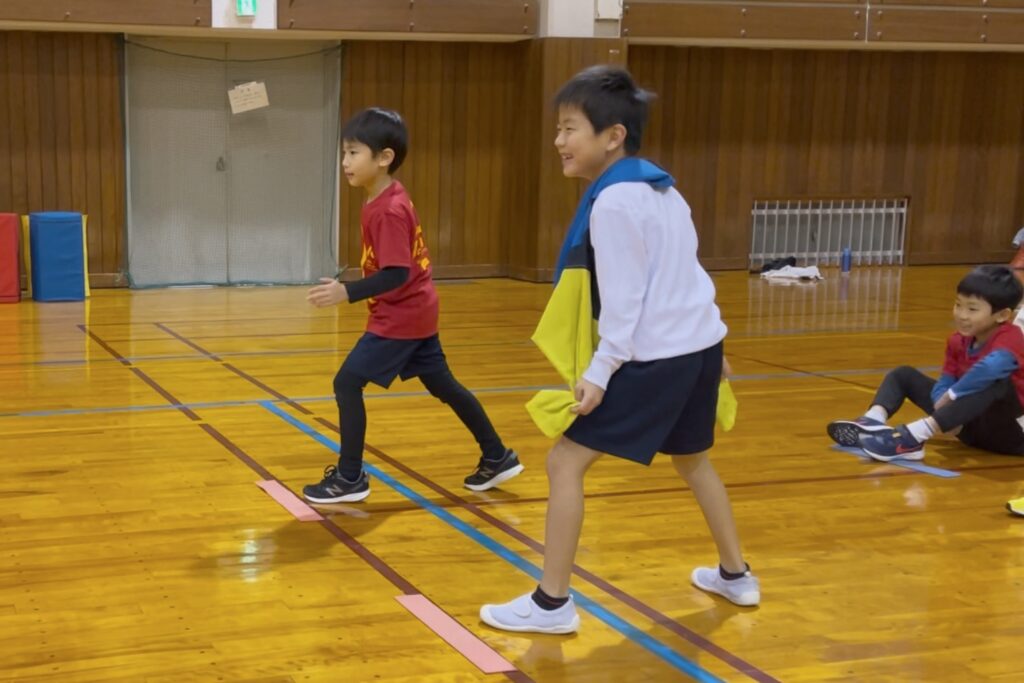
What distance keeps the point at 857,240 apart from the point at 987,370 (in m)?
8.10

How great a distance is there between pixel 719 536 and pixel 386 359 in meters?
1.34

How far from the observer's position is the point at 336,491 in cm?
430

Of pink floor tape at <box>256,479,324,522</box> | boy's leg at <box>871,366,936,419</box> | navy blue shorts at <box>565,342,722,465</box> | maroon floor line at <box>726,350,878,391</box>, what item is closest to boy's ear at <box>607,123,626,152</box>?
navy blue shorts at <box>565,342,722,465</box>

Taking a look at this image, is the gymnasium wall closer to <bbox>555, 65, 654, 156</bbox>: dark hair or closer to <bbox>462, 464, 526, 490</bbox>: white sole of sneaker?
<bbox>462, 464, 526, 490</bbox>: white sole of sneaker

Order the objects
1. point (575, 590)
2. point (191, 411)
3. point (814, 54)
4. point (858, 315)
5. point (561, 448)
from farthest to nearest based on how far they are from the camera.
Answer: point (814, 54)
point (858, 315)
point (191, 411)
point (575, 590)
point (561, 448)

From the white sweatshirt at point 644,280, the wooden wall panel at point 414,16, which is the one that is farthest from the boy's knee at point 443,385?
the wooden wall panel at point 414,16

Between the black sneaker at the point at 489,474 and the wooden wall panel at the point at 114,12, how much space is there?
612 centimetres

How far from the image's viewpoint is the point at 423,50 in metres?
10.9

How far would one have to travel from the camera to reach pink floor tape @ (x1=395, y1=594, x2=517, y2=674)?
2.96m

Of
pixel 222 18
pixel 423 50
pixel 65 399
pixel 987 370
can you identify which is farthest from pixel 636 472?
pixel 423 50

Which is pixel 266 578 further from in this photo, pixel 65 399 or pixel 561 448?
pixel 65 399

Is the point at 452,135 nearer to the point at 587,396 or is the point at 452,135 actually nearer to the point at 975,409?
the point at 975,409

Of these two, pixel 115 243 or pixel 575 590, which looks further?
pixel 115 243

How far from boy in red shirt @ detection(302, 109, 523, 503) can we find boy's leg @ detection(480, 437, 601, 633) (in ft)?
3.53
